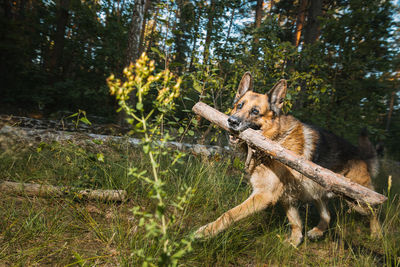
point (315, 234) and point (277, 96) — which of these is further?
point (315, 234)

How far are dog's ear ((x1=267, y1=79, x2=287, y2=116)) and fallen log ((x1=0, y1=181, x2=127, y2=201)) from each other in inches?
90.4

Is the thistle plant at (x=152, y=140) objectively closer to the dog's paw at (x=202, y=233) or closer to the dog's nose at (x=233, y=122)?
the dog's paw at (x=202, y=233)

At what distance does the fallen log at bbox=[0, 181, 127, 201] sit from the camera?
89.0 inches

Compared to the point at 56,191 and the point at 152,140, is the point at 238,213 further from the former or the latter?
the point at 56,191

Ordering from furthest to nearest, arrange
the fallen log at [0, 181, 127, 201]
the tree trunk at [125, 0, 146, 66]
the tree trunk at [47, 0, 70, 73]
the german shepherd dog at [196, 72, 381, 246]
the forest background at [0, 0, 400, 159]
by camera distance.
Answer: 1. the tree trunk at [47, 0, 70, 73]
2. the tree trunk at [125, 0, 146, 66]
3. the forest background at [0, 0, 400, 159]
4. the german shepherd dog at [196, 72, 381, 246]
5. the fallen log at [0, 181, 127, 201]

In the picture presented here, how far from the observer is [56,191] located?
226cm

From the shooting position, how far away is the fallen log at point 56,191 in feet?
7.42

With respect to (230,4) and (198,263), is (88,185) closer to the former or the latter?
(198,263)

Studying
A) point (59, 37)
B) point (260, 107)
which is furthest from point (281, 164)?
point (59, 37)

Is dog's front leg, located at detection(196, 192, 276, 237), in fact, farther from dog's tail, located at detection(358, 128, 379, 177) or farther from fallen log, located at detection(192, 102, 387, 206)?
dog's tail, located at detection(358, 128, 379, 177)

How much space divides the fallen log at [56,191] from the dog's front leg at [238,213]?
111 centimetres

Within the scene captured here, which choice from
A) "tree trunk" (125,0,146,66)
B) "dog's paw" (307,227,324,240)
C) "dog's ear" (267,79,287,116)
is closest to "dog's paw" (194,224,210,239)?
"dog's ear" (267,79,287,116)

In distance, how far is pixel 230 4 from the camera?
4219 mm

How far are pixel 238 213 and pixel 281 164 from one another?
89cm
